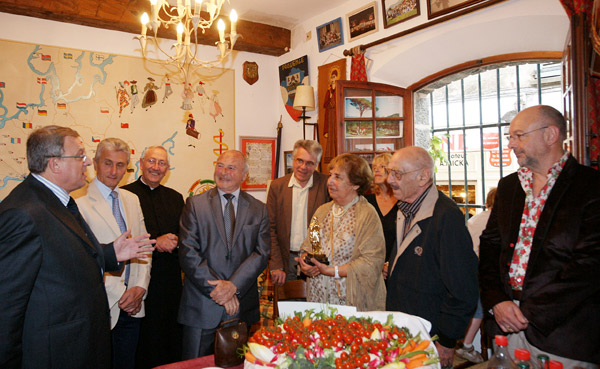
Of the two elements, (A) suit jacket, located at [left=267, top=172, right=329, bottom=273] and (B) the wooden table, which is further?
(A) suit jacket, located at [left=267, top=172, right=329, bottom=273]

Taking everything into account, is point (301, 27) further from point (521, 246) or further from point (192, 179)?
point (521, 246)

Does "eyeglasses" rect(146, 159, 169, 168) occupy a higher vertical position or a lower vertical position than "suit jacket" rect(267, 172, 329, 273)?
higher

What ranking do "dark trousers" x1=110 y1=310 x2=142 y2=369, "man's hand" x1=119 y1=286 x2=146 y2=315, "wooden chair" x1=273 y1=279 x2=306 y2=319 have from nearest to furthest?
"wooden chair" x1=273 y1=279 x2=306 y2=319
"man's hand" x1=119 y1=286 x2=146 y2=315
"dark trousers" x1=110 y1=310 x2=142 y2=369

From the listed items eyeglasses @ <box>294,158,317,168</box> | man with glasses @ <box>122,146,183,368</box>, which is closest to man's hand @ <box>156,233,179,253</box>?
man with glasses @ <box>122,146,183,368</box>

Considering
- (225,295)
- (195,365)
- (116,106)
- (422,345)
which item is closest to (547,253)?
(422,345)

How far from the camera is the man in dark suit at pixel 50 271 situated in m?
1.54

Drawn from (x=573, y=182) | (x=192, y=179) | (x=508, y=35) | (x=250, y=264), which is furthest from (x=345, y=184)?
(x=192, y=179)

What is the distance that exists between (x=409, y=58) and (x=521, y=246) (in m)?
3.10

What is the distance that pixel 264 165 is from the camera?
6.02 m

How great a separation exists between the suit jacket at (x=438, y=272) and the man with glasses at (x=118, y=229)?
5.59 ft

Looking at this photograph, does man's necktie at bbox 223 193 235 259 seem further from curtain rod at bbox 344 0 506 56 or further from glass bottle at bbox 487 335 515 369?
curtain rod at bbox 344 0 506 56

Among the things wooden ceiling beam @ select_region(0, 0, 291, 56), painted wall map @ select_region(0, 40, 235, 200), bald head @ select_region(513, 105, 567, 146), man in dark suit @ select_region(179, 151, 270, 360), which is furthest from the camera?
painted wall map @ select_region(0, 40, 235, 200)

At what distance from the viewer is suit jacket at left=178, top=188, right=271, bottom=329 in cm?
251

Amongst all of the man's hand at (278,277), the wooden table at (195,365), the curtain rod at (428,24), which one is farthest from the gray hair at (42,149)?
the curtain rod at (428,24)
